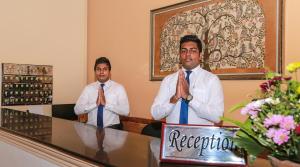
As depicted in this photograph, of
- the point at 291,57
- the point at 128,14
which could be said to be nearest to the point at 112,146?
the point at 291,57

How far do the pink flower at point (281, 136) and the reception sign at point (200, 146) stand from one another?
0.33 meters

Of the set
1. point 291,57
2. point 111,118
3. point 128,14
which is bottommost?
point 111,118

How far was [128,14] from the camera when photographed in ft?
13.9

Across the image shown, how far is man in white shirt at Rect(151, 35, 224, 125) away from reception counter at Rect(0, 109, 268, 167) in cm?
56

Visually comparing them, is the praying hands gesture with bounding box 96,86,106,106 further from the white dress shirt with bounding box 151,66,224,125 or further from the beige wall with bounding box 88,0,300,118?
the white dress shirt with bounding box 151,66,224,125

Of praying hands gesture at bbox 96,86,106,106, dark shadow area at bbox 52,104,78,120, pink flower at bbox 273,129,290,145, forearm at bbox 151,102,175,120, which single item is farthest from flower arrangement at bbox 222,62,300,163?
dark shadow area at bbox 52,104,78,120

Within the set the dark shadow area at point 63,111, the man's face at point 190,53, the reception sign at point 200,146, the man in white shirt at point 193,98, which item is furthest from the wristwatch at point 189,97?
the dark shadow area at point 63,111

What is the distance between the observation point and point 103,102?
11.0ft

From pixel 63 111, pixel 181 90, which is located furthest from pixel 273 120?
pixel 63 111

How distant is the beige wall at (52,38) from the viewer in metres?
4.11

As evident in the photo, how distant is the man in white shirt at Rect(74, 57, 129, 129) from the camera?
338cm

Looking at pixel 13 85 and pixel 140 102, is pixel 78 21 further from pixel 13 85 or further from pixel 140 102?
pixel 140 102

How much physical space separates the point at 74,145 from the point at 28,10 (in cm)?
334

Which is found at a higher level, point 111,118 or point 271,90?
point 271,90
